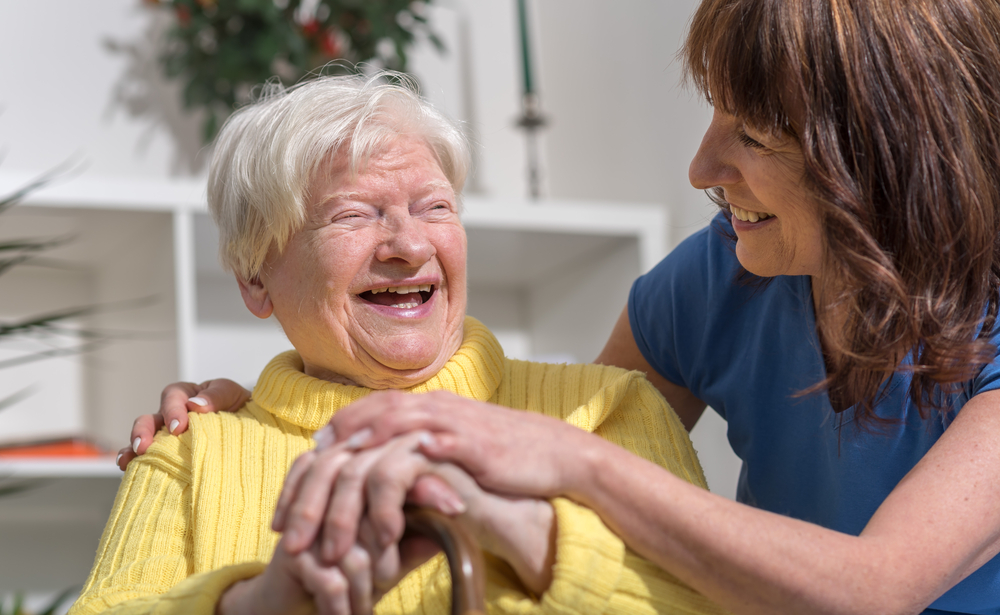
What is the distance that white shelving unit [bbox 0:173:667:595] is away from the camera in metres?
1.94

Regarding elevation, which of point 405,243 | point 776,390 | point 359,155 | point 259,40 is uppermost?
point 259,40

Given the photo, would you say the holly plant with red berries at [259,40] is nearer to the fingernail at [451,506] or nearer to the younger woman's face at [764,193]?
the younger woman's face at [764,193]

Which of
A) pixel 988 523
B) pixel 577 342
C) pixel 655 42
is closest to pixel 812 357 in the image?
pixel 988 523

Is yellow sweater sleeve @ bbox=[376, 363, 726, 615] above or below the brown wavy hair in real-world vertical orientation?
below

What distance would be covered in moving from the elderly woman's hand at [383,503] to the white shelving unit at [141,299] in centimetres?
131

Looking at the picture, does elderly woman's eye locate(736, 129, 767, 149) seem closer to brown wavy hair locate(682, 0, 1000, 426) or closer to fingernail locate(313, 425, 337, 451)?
brown wavy hair locate(682, 0, 1000, 426)

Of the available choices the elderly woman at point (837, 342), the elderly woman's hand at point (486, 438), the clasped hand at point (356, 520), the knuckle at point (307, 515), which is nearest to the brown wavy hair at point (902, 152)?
the elderly woman at point (837, 342)

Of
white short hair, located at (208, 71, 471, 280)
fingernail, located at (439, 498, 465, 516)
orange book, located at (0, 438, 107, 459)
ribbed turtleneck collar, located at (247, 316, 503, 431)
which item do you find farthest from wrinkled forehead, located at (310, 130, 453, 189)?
orange book, located at (0, 438, 107, 459)

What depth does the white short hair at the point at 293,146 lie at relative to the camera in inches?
45.0

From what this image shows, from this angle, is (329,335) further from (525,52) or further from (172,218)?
(525,52)

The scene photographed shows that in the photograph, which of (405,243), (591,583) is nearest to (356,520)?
(591,583)

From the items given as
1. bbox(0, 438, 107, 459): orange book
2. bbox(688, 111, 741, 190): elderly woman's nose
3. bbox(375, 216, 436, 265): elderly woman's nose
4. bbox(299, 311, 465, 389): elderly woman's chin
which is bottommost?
bbox(0, 438, 107, 459): orange book

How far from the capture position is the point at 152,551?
3.25 feet

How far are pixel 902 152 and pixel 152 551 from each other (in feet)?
2.93
